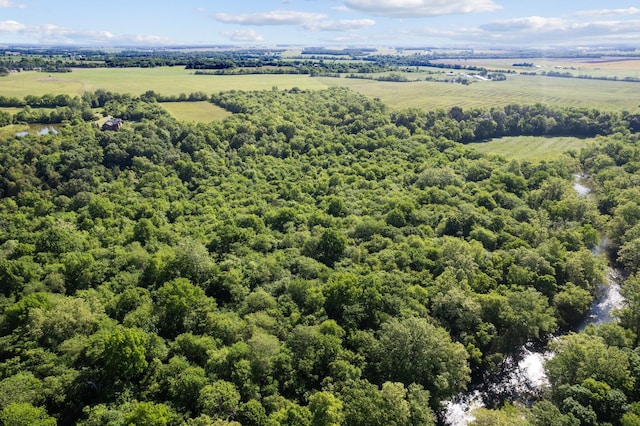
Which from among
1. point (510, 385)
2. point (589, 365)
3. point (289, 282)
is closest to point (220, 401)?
point (289, 282)

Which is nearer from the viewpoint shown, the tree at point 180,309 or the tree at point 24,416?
the tree at point 24,416

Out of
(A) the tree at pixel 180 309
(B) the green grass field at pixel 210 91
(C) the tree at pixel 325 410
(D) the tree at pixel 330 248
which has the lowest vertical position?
(C) the tree at pixel 325 410

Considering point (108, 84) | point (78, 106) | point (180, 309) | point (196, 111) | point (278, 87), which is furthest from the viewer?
point (278, 87)

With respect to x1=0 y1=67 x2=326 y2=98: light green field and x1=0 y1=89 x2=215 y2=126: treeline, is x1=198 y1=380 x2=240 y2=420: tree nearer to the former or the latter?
x1=0 y1=89 x2=215 y2=126: treeline

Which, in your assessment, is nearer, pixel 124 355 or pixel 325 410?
pixel 325 410

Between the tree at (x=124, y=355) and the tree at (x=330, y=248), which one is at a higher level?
the tree at (x=330, y=248)

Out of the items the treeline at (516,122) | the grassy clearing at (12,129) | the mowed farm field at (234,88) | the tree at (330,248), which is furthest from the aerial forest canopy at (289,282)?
the mowed farm field at (234,88)

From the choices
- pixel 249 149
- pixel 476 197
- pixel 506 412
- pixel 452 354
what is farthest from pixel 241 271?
pixel 249 149

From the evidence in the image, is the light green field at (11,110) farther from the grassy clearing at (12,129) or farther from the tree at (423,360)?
the tree at (423,360)

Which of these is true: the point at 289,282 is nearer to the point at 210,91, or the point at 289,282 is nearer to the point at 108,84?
the point at 210,91
